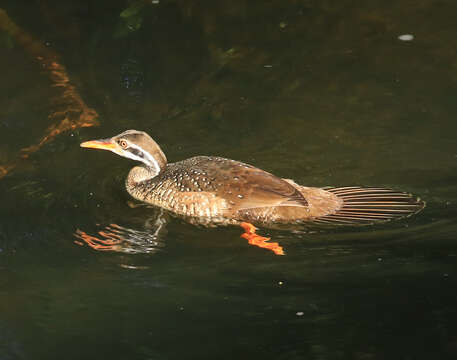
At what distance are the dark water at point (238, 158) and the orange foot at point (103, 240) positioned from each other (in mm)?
94

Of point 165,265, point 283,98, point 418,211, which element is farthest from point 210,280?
point 283,98

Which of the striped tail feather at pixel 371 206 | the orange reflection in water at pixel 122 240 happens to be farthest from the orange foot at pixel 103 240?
the striped tail feather at pixel 371 206

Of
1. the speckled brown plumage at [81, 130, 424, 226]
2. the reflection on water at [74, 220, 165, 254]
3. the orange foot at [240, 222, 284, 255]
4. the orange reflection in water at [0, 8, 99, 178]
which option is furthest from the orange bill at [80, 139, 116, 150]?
the orange foot at [240, 222, 284, 255]

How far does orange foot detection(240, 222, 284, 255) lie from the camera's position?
20.4 ft

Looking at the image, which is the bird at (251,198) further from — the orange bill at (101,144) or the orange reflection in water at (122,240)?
the orange reflection in water at (122,240)

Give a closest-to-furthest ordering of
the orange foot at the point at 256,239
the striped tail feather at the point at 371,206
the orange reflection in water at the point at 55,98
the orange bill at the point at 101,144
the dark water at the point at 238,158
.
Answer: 1. the dark water at the point at 238,158
2. the orange foot at the point at 256,239
3. the striped tail feather at the point at 371,206
4. the orange bill at the point at 101,144
5. the orange reflection in water at the point at 55,98

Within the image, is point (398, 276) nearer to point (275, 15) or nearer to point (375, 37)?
point (375, 37)

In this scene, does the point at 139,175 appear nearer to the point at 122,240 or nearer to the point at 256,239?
the point at 122,240

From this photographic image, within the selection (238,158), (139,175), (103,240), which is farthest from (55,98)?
(103,240)

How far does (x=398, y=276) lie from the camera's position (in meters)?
5.63

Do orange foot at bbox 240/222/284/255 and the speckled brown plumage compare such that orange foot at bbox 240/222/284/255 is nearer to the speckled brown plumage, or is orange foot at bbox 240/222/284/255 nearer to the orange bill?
the speckled brown plumage

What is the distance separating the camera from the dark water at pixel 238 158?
5.13m

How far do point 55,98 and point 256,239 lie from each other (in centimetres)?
363

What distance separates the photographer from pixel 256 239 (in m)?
6.45
